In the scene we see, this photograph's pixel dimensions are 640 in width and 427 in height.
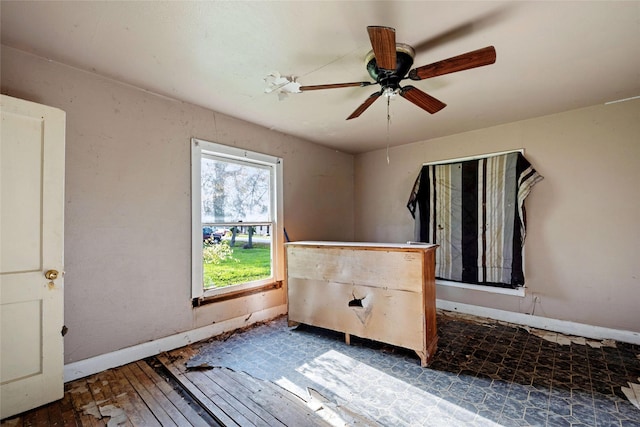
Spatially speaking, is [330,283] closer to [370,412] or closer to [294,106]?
[370,412]

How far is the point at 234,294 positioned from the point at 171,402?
1364 millimetres

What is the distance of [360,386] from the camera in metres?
2.16

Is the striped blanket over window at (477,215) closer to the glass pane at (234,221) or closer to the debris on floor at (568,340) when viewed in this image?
the debris on floor at (568,340)

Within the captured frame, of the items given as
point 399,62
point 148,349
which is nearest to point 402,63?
point 399,62

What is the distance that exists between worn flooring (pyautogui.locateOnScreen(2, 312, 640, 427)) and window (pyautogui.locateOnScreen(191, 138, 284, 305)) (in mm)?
701

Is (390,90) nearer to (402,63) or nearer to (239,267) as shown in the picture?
(402,63)

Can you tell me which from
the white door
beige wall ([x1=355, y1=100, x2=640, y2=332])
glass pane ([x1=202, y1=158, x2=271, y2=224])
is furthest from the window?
beige wall ([x1=355, y1=100, x2=640, y2=332])

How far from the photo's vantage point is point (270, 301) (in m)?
3.69

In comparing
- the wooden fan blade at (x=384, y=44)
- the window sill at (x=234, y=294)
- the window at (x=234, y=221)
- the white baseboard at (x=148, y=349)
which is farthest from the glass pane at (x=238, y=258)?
the wooden fan blade at (x=384, y=44)

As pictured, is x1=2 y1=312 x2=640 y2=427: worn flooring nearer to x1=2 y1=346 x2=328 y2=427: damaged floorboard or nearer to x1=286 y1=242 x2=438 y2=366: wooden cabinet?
x1=2 y1=346 x2=328 y2=427: damaged floorboard

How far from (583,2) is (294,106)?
7.44 ft

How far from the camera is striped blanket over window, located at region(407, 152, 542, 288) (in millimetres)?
3437

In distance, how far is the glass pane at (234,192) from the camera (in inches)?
124

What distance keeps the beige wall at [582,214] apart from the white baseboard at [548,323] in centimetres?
6
